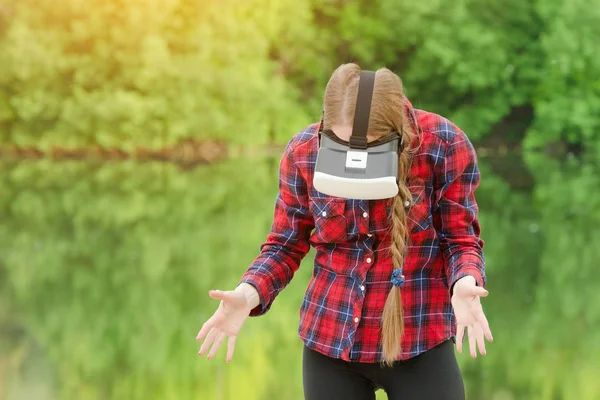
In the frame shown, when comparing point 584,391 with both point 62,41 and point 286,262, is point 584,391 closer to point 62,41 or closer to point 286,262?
point 286,262

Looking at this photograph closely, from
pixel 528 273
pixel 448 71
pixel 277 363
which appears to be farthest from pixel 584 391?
pixel 448 71

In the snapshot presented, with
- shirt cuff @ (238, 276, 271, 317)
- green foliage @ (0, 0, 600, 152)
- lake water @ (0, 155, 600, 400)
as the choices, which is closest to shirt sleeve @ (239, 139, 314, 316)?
shirt cuff @ (238, 276, 271, 317)

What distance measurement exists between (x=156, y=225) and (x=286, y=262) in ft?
26.1

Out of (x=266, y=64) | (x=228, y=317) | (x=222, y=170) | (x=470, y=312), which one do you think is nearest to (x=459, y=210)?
(x=470, y=312)

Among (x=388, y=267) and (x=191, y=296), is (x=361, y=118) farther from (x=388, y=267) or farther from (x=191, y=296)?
(x=191, y=296)

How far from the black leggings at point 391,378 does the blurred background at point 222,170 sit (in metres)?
2.32

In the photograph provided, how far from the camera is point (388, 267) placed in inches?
75.7

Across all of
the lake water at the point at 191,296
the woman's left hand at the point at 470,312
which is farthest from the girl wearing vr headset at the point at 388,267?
the lake water at the point at 191,296

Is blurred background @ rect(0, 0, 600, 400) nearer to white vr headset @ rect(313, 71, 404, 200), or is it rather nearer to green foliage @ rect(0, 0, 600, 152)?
green foliage @ rect(0, 0, 600, 152)

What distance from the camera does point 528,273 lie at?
739cm

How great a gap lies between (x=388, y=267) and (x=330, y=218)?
15 cm

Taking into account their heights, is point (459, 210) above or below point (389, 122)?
below

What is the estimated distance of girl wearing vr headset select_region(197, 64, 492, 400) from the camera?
1.83 m

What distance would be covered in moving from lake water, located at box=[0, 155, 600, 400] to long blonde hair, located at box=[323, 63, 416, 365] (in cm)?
240
